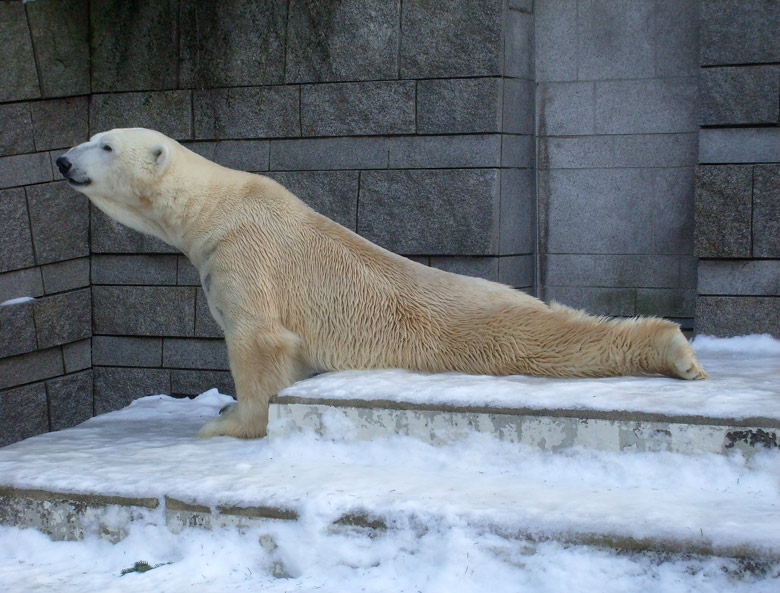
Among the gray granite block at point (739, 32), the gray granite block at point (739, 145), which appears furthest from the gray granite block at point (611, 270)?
the gray granite block at point (739, 32)

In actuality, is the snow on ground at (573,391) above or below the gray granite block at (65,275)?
below

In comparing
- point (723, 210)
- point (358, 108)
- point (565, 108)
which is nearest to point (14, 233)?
point (358, 108)

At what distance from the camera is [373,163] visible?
6066 millimetres

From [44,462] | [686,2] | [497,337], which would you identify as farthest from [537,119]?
[44,462]

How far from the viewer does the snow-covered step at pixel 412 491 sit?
2.82 meters

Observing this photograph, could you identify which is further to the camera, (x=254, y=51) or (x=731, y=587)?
(x=254, y=51)

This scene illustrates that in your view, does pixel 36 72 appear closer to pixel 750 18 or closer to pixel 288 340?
pixel 288 340

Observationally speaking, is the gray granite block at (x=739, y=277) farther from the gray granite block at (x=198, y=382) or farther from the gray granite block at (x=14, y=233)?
the gray granite block at (x=14, y=233)

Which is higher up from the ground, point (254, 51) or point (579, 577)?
point (254, 51)

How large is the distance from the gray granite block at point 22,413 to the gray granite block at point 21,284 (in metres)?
0.65

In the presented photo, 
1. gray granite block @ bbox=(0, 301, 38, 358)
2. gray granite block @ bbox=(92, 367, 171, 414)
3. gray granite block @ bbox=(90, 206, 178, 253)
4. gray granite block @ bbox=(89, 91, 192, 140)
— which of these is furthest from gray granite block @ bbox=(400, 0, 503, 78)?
gray granite block @ bbox=(0, 301, 38, 358)

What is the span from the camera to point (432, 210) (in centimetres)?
595

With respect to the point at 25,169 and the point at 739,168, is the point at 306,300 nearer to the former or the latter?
the point at 739,168

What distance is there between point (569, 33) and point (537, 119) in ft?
2.04
